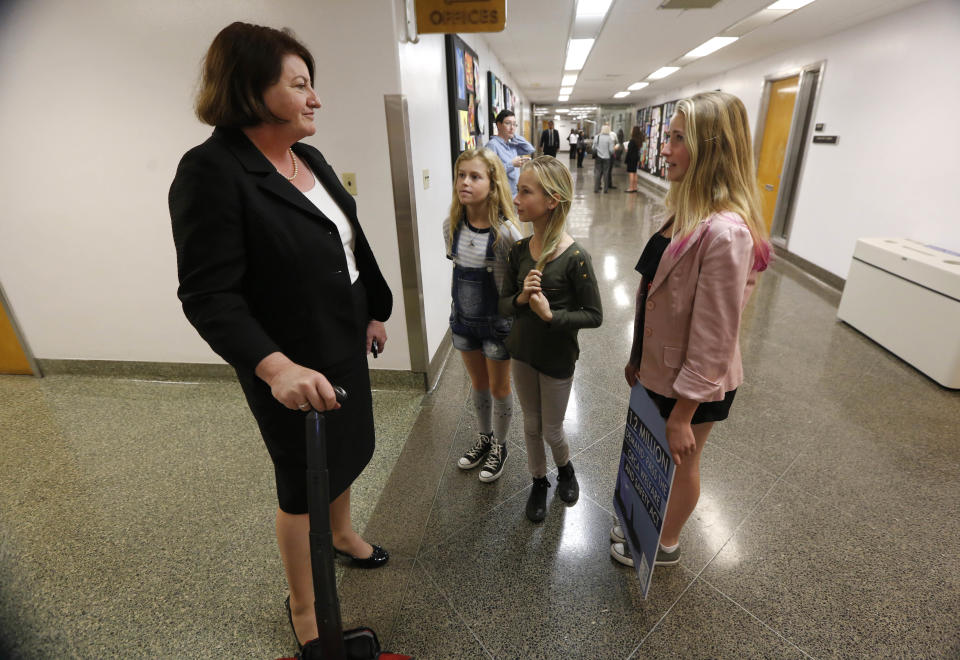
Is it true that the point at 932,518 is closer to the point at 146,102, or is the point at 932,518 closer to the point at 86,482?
the point at 86,482

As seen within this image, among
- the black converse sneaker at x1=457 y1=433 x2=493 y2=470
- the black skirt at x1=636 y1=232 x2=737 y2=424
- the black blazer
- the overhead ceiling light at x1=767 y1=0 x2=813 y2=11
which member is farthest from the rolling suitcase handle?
the overhead ceiling light at x1=767 y1=0 x2=813 y2=11

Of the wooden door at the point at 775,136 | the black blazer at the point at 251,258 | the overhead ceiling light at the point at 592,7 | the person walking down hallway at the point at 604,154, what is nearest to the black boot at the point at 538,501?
the black blazer at the point at 251,258

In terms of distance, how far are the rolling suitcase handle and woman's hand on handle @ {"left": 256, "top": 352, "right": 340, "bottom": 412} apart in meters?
0.07

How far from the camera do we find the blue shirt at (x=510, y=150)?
458cm

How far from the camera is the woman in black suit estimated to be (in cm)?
99

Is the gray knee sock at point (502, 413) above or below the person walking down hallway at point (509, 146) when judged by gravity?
below

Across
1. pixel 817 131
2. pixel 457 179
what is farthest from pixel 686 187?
pixel 817 131

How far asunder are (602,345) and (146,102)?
10.7 feet

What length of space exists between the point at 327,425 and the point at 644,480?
3.17 feet

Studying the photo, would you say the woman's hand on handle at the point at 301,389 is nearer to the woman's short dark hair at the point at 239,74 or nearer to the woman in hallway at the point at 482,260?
the woman's short dark hair at the point at 239,74

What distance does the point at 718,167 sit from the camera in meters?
1.19

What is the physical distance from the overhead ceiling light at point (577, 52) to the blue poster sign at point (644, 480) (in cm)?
621

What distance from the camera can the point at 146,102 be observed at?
2613mm

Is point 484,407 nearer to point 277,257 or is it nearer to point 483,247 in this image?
point 483,247
